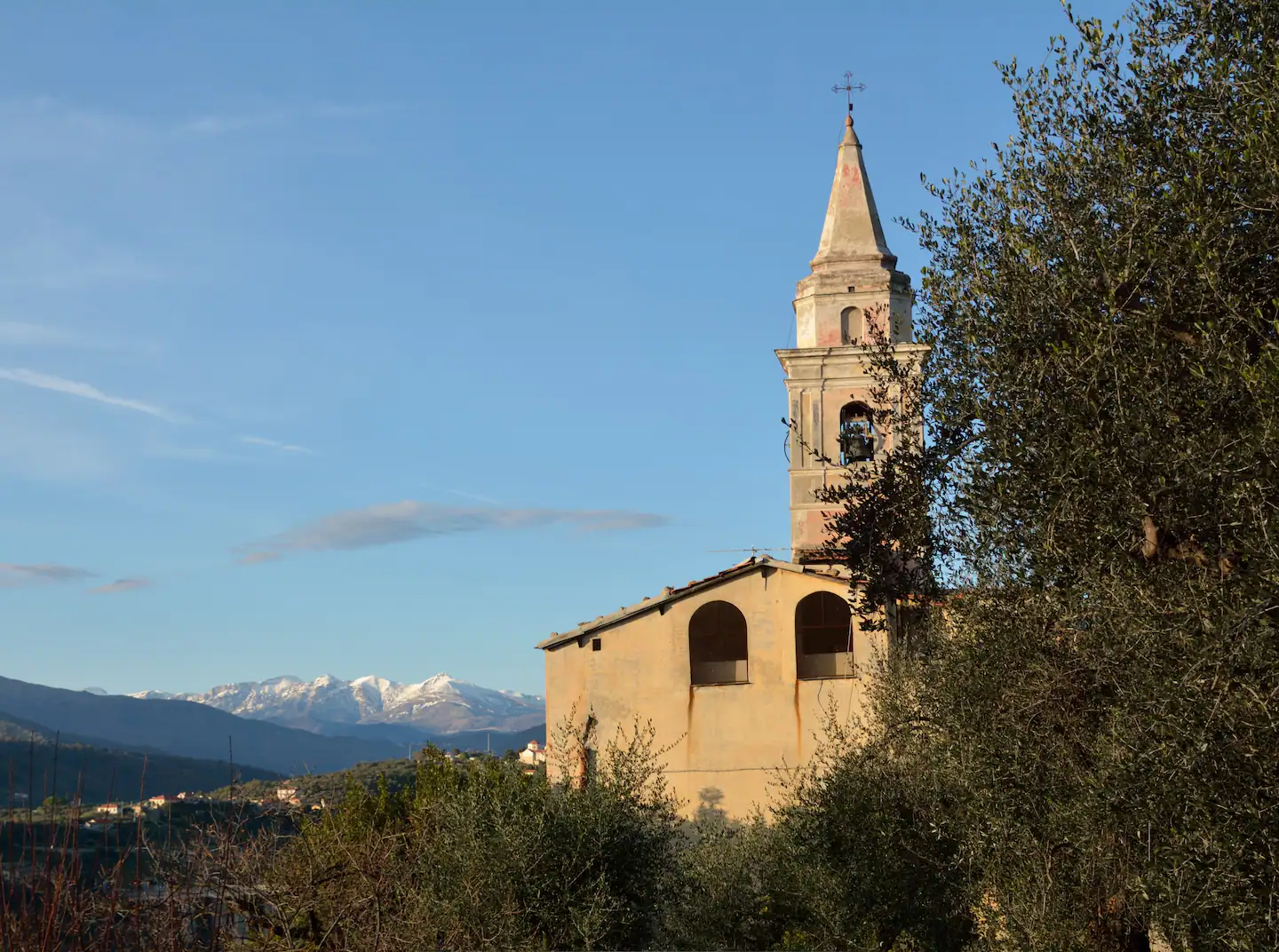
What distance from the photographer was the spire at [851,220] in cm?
2695

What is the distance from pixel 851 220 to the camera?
1078 inches

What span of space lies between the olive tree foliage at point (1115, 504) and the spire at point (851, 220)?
14396 millimetres

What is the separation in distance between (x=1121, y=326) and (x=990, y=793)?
14.7 ft

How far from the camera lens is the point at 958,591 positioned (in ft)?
40.0

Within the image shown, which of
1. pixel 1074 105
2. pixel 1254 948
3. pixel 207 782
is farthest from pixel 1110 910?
pixel 207 782

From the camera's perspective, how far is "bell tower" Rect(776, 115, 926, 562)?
85.6 feet

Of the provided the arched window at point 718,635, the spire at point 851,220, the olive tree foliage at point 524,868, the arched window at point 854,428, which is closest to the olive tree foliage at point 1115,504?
the olive tree foliage at point 524,868

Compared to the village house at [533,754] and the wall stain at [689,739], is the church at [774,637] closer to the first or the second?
the wall stain at [689,739]

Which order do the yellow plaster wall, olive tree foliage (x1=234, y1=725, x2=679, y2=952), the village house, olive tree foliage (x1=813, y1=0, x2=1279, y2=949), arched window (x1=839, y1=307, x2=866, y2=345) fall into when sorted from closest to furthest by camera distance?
olive tree foliage (x1=813, y1=0, x2=1279, y2=949), olive tree foliage (x1=234, y1=725, x2=679, y2=952), the yellow plaster wall, arched window (x1=839, y1=307, x2=866, y2=345), the village house

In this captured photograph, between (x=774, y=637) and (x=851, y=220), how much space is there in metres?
8.77

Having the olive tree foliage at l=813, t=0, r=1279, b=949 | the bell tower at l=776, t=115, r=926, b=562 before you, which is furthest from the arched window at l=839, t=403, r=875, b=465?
the olive tree foliage at l=813, t=0, r=1279, b=949

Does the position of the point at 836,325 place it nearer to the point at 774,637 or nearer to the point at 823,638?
the point at 774,637

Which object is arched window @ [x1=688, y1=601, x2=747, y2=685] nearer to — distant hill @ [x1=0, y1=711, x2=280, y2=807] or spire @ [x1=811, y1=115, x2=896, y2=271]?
spire @ [x1=811, y1=115, x2=896, y2=271]

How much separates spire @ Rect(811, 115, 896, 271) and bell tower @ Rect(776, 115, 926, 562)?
0.02 metres
